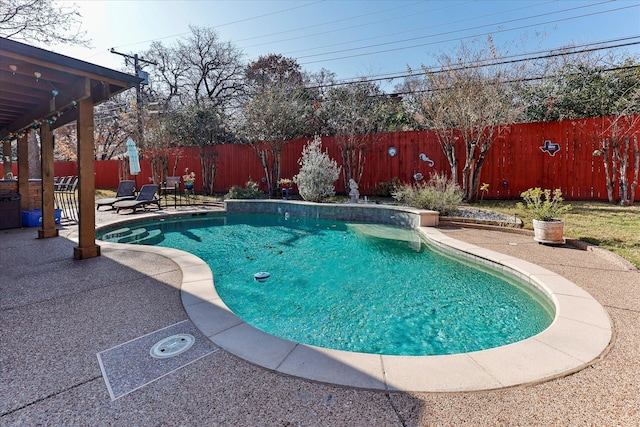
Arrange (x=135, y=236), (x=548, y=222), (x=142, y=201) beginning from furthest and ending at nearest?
(x=142, y=201) < (x=135, y=236) < (x=548, y=222)

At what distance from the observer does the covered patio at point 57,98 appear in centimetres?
354

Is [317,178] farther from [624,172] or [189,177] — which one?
[624,172]

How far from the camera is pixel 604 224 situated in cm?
604

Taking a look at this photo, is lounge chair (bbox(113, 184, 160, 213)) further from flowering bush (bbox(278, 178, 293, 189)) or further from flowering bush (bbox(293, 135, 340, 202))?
flowering bush (bbox(293, 135, 340, 202))

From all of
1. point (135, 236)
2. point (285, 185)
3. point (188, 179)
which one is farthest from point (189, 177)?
point (135, 236)

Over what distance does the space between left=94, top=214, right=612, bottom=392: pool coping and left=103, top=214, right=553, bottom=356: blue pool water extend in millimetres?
465

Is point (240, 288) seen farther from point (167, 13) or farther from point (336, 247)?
point (167, 13)

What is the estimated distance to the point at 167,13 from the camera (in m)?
10.9

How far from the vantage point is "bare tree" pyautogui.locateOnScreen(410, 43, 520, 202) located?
28.3 feet

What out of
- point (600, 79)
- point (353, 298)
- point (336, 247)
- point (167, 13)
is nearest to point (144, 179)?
point (167, 13)

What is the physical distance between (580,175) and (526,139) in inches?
66.7

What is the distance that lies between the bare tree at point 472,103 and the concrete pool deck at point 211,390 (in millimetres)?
6762

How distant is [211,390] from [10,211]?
7625 mm

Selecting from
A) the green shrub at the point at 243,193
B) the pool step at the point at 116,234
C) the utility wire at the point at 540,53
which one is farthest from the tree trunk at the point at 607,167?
the pool step at the point at 116,234
